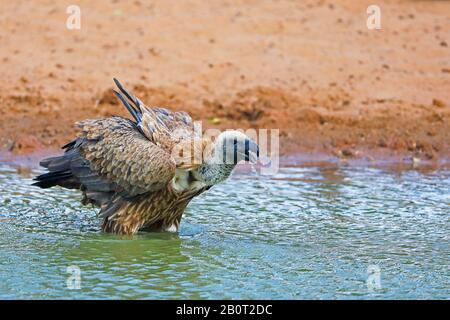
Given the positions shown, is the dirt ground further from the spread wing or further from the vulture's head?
the vulture's head

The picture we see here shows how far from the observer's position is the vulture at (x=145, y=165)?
25.2 ft

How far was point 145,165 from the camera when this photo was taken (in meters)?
7.70

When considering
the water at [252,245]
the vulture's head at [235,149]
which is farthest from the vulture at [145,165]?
the water at [252,245]

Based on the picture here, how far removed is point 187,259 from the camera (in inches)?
298

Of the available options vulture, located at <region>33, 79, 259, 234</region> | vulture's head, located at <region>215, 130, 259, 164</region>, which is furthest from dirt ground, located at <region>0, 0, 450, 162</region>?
vulture's head, located at <region>215, 130, 259, 164</region>

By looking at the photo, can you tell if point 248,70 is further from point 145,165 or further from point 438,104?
point 145,165

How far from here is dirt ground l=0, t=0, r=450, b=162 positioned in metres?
12.1

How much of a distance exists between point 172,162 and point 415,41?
24.1ft

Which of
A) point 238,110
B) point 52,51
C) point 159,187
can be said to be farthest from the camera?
point 52,51

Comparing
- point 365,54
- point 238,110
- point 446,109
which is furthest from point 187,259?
point 365,54

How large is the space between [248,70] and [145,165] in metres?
5.76

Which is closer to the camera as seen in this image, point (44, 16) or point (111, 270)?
point (111, 270)

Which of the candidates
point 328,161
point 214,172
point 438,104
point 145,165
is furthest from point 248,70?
point 145,165
